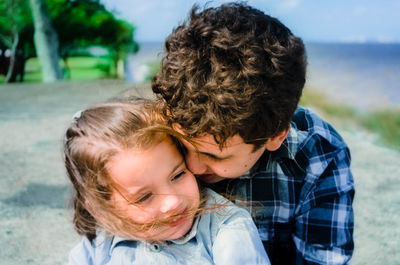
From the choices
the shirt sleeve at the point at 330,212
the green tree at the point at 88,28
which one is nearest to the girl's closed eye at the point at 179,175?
the shirt sleeve at the point at 330,212

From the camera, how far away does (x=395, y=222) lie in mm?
2412

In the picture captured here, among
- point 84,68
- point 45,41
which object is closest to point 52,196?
point 45,41

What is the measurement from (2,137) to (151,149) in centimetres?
322

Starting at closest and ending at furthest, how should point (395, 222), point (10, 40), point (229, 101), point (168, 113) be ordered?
point (229, 101), point (168, 113), point (395, 222), point (10, 40)

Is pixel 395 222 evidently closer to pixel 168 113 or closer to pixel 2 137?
pixel 168 113

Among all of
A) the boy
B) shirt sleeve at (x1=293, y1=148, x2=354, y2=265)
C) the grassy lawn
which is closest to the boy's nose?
the boy

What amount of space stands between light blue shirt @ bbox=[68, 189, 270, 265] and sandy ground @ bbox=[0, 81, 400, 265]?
685 millimetres

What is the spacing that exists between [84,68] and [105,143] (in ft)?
53.6

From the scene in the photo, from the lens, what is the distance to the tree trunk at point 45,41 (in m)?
9.19

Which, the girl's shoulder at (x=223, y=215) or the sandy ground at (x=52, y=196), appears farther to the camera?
the sandy ground at (x=52, y=196)

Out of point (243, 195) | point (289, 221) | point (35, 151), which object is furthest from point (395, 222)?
point (35, 151)

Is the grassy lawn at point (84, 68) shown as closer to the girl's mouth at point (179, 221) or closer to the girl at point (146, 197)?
the girl at point (146, 197)

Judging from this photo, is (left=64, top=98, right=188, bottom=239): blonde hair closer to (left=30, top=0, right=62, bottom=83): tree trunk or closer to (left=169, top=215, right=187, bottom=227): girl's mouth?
(left=169, top=215, right=187, bottom=227): girl's mouth

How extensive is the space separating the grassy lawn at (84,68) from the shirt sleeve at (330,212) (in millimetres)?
12901
